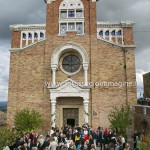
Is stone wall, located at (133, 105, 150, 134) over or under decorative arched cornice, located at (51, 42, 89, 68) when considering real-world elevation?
under

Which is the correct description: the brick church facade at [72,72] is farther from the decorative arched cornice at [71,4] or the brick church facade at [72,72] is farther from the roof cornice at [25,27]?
the roof cornice at [25,27]

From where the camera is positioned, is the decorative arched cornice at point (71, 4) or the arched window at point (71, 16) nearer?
the arched window at point (71, 16)

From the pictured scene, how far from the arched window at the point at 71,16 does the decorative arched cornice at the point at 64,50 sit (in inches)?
74.2

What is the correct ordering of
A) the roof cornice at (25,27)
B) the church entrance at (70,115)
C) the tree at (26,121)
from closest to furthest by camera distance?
the tree at (26,121) < the church entrance at (70,115) < the roof cornice at (25,27)

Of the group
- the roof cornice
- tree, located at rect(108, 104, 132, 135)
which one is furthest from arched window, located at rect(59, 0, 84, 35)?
tree, located at rect(108, 104, 132, 135)

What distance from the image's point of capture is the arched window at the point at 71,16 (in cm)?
2722

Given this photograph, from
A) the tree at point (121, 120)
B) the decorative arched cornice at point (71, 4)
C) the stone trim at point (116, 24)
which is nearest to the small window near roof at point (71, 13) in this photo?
the decorative arched cornice at point (71, 4)

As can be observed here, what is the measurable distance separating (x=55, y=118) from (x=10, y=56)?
8.25 metres

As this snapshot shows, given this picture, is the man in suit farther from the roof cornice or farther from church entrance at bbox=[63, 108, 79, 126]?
the roof cornice

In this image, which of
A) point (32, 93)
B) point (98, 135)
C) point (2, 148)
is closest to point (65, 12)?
point (32, 93)

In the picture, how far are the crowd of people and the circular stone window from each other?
8619 millimetres

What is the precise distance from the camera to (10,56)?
89.1ft

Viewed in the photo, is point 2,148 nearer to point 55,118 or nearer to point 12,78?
point 55,118

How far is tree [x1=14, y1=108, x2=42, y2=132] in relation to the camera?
75.3 feet
